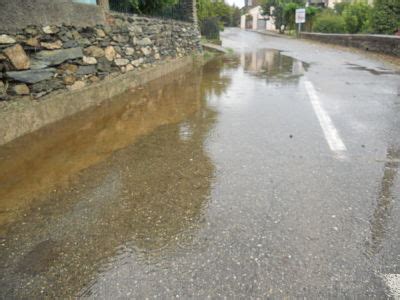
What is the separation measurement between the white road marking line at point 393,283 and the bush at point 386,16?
77.7 feet

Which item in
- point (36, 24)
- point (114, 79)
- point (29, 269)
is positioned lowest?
point (29, 269)

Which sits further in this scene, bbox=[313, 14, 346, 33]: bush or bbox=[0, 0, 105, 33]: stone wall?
bbox=[313, 14, 346, 33]: bush

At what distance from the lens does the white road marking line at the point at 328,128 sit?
14.6 feet

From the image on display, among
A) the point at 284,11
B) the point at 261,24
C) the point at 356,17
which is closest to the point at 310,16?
the point at 284,11

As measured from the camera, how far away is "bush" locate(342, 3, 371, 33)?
1142 inches

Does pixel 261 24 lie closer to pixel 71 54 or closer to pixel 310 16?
pixel 310 16

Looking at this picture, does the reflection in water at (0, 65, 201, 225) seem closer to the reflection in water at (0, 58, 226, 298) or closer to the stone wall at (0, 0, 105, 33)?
the reflection in water at (0, 58, 226, 298)

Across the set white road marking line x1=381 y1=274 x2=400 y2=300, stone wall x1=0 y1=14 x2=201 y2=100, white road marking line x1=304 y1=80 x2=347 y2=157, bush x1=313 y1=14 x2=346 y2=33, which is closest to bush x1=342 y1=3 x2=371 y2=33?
bush x1=313 y1=14 x2=346 y2=33

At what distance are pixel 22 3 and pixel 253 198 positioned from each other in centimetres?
439

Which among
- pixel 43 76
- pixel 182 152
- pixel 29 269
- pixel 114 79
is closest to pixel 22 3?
pixel 43 76

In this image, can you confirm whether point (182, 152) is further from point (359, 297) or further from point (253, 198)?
point (359, 297)

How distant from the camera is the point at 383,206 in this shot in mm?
3047

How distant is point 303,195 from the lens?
3.27 metres

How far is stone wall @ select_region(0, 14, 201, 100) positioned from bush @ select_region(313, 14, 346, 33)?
95.5ft
